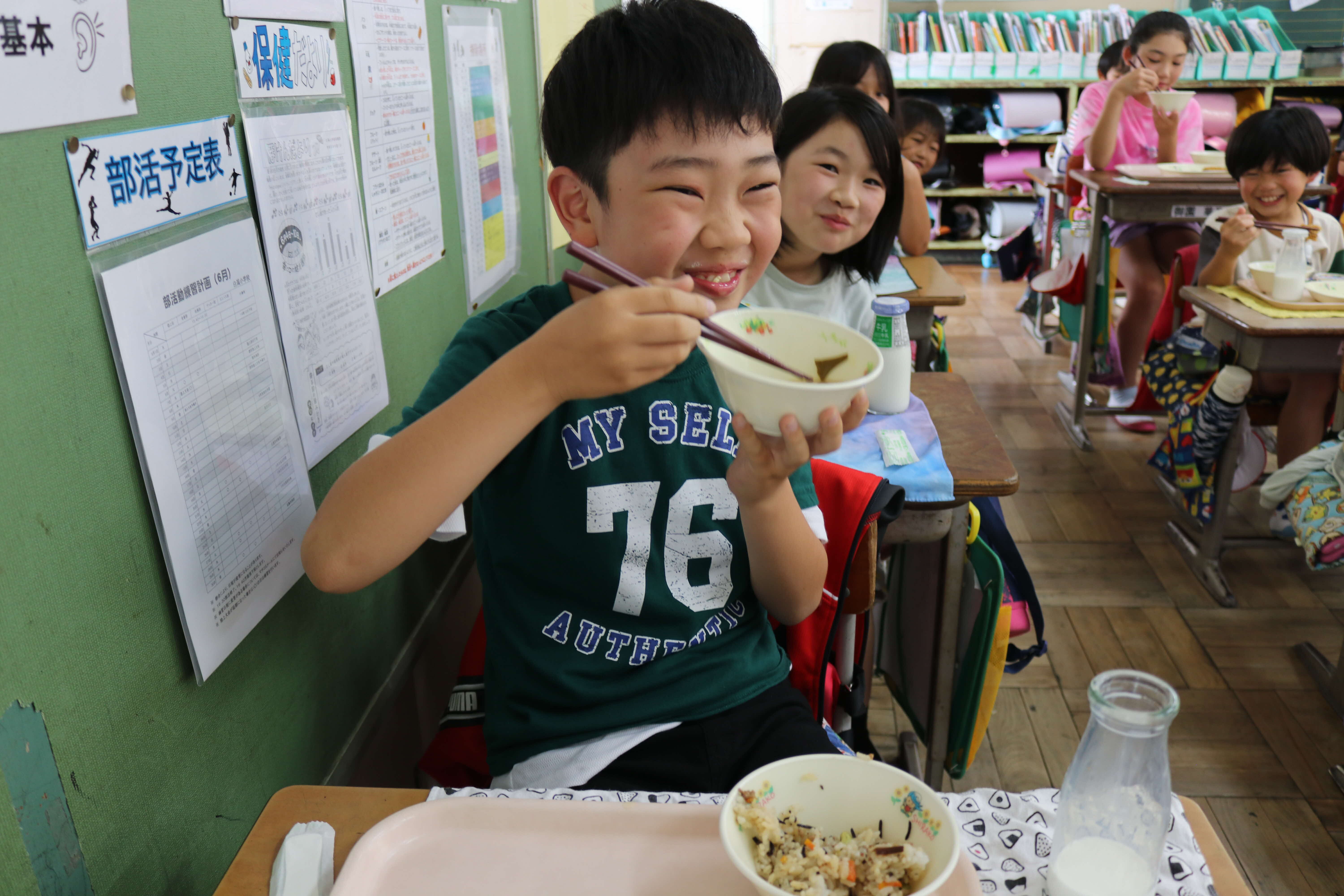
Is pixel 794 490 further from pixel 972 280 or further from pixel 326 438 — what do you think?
pixel 972 280

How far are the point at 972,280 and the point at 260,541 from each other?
19.2 feet

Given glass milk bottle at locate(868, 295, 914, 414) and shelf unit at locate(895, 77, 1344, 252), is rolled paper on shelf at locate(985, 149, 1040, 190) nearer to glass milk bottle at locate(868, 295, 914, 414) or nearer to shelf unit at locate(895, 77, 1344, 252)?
shelf unit at locate(895, 77, 1344, 252)

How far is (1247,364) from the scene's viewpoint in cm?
246

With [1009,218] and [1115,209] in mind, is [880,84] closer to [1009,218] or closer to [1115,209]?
[1115,209]

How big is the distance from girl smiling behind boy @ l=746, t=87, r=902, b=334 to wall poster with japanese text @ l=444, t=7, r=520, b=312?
0.51 m

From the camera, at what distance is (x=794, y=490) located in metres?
1.14

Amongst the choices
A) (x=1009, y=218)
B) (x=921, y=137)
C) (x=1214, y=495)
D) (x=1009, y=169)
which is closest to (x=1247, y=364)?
(x=1214, y=495)

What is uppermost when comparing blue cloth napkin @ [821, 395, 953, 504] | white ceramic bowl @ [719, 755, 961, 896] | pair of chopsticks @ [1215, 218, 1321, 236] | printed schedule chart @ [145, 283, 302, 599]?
printed schedule chart @ [145, 283, 302, 599]

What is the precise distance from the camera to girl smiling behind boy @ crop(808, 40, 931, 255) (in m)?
3.18

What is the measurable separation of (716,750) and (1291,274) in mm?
2305

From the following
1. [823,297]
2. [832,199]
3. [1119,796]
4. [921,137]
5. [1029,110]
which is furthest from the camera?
[1029,110]

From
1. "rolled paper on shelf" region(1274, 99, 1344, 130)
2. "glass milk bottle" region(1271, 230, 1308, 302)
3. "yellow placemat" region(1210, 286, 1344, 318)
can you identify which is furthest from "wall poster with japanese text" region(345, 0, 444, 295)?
"rolled paper on shelf" region(1274, 99, 1344, 130)

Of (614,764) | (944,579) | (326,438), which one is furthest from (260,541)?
(944,579)

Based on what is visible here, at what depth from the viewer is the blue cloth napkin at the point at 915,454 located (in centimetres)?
144
